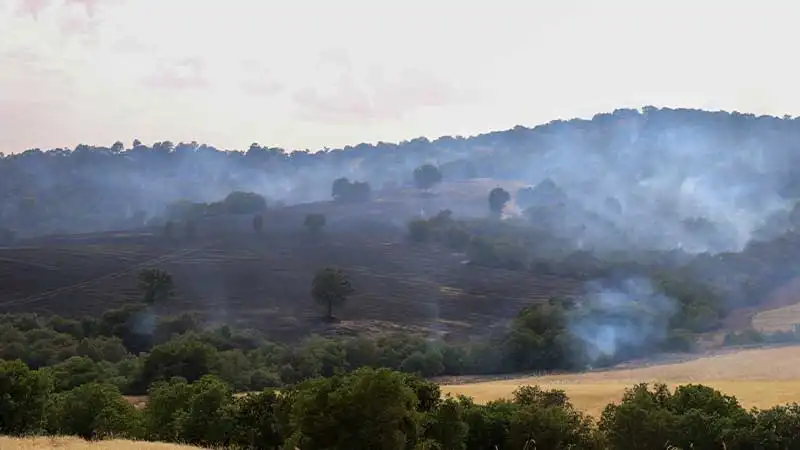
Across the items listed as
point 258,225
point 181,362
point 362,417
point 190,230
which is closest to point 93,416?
point 362,417

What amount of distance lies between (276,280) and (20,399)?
9178cm

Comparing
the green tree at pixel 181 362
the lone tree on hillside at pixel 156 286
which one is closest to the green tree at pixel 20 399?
the green tree at pixel 181 362

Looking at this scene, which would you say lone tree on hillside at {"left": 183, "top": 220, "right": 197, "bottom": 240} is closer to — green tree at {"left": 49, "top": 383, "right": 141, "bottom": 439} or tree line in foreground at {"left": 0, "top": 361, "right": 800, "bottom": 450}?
tree line in foreground at {"left": 0, "top": 361, "right": 800, "bottom": 450}

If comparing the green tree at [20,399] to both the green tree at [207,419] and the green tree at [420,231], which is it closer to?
the green tree at [207,419]

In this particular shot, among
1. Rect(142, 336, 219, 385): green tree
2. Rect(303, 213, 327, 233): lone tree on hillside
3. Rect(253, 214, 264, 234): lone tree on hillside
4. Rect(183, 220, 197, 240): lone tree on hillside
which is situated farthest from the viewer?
Rect(253, 214, 264, 234): lone tree on hillside

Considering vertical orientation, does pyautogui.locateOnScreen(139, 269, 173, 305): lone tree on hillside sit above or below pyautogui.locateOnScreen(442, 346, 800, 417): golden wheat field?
above

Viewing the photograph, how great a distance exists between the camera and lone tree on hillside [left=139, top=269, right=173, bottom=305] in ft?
349

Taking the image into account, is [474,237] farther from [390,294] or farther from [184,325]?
[184,325]

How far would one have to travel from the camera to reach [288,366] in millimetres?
74938

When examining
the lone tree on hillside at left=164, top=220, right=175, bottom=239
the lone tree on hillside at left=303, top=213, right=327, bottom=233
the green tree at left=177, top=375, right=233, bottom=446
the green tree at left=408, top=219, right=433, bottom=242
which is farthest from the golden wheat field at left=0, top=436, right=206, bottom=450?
the lone tree on hillside at left=164, top=220, right=175, bottom=239

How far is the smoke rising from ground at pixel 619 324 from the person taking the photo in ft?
295

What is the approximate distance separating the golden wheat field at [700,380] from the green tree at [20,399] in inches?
1016

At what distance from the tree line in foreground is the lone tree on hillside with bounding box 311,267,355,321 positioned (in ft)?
226

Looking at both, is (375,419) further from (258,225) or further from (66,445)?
(258,225)
